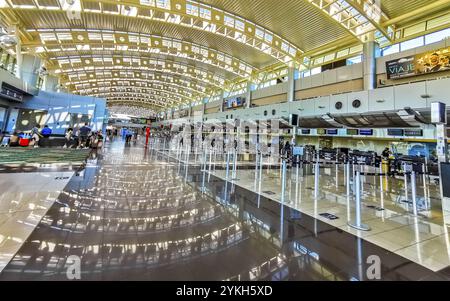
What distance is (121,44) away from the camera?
54.3ft

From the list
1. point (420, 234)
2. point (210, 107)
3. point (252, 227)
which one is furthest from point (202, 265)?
point (210, 107)

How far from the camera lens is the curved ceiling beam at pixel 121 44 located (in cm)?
1483

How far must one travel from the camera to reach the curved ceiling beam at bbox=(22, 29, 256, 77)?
1483cm

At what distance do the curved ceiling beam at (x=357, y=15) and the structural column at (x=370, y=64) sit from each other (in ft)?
2.11

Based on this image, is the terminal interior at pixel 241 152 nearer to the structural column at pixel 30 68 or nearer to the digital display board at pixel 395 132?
the digital display board at pixel 395 132

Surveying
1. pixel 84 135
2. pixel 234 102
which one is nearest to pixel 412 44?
pixel 234 102

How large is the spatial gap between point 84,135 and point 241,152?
10.9 meters

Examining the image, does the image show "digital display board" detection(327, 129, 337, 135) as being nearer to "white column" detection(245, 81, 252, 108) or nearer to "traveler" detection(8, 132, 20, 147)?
"white column" detection(245, 81, 252, 108)

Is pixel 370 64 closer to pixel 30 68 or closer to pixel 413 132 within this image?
pixel 413 132

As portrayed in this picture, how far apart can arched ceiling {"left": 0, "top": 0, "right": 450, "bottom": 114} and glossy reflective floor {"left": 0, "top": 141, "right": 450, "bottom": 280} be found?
448 inches

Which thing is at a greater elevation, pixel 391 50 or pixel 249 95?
pixel 249 95

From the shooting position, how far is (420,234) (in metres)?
2.68

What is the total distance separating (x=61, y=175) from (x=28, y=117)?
1769 centimetres

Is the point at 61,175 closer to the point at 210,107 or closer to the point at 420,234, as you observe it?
the point at 420,234
